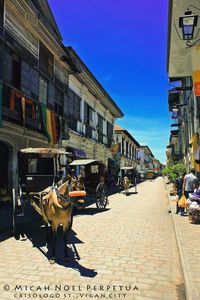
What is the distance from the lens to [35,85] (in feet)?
49.9

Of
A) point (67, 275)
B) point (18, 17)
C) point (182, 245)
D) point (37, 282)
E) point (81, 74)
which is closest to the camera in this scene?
point (37, 282)

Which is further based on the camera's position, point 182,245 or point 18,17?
point 18,17

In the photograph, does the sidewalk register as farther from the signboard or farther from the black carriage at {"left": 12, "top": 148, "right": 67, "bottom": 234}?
the signboard

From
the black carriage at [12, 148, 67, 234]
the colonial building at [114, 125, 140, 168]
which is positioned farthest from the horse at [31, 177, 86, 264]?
the colonial building at [114, 125, 140, 168]

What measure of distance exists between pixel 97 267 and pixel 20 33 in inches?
443

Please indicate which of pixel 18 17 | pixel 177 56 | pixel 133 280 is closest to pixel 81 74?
pixel 18 17

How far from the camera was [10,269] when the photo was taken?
5.44 meters

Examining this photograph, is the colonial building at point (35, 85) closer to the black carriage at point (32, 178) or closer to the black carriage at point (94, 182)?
the black carriage at point (94, 182)

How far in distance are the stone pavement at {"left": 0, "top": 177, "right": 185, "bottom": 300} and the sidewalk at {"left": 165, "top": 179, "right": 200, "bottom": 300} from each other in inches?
6.6

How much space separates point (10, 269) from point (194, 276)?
3022mm

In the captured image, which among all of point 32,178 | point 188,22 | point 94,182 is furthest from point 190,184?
point 188,22

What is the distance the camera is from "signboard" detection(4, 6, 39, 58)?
12660 millimetres

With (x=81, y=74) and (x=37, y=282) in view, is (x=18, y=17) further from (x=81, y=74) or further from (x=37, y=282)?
(x=37, y=282)

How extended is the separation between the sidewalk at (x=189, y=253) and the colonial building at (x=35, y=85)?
23.1 ft
